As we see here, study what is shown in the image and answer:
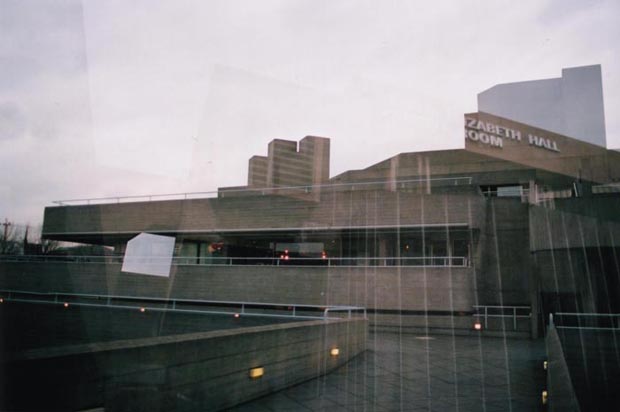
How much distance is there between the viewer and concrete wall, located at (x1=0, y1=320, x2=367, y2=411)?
12.0ft

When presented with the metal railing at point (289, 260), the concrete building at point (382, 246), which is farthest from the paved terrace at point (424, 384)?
the metal railing at point (289, 260)

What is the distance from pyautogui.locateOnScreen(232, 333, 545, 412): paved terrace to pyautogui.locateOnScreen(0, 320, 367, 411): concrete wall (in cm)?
36

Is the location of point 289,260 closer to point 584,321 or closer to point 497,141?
point 584,321

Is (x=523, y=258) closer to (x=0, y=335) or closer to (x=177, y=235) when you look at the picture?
→ (x=177, y=235)

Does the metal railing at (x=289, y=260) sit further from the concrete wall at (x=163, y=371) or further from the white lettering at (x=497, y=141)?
the white lettering at (x=497, y=141)

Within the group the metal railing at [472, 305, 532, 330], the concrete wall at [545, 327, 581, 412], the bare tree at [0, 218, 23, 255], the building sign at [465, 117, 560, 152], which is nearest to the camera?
the concrete wall at [545, 327, 581, 412]

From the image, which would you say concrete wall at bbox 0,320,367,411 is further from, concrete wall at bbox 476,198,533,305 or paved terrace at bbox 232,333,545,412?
concrete wall at bbox 476,198,533,305

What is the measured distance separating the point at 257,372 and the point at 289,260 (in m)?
13.6

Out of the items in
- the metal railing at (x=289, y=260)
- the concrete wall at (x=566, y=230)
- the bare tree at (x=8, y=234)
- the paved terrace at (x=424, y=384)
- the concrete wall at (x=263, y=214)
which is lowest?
the paved terrace at (x=424, y=384)

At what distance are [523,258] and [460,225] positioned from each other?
3.57m

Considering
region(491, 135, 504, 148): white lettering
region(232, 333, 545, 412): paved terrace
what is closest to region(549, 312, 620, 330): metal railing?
region(232, 333, 545, 412): paved terrace
